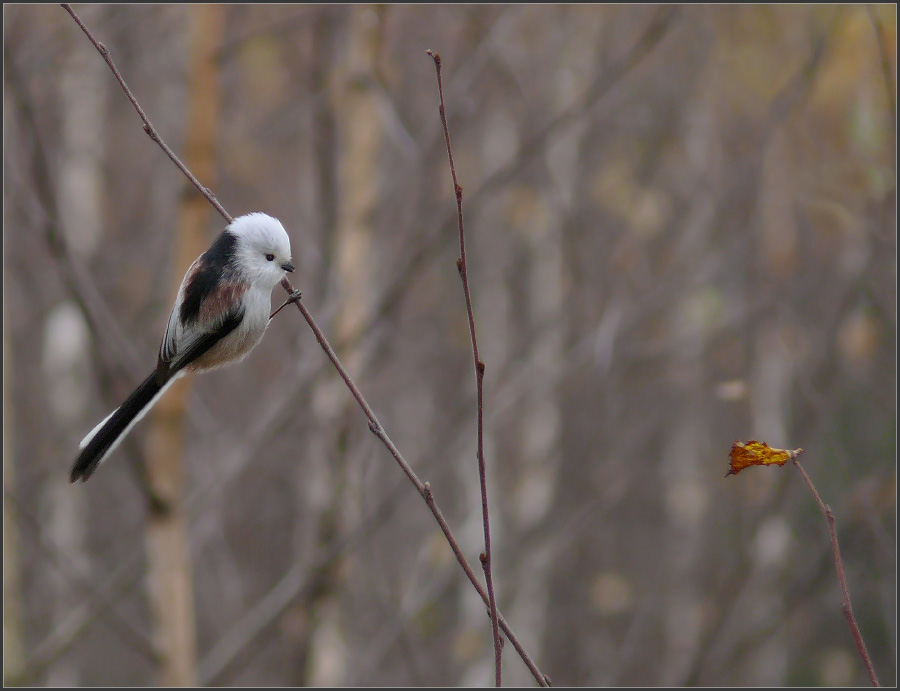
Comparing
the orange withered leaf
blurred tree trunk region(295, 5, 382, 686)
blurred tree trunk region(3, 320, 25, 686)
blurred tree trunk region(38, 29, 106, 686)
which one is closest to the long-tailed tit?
the orange withered leaf

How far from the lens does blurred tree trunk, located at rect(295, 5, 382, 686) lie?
349 cm

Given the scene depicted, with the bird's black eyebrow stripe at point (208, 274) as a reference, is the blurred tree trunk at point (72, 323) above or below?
above

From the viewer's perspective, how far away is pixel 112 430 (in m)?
1.90

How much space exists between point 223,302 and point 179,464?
1.23m

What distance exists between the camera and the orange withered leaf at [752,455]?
4.31 ft

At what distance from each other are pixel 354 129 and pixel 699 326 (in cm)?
277

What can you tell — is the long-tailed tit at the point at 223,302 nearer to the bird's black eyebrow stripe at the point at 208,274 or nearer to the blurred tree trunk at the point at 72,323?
the bird's black eyebrow stripe at the point at 208,274

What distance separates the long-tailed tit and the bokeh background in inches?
30.9

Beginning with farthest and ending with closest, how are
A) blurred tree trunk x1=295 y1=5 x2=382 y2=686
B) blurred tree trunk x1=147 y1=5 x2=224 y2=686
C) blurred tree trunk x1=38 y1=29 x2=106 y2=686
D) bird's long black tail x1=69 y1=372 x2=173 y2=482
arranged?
blurred tree trunk x1=38 y1=29 x2=106 y2=686
blurred tree trunk x1=295 y1=5 x2=382 y2=686
blurred tree trunk x1=147 y1=5 x2=224 y2=686
bird's long black tail x1=69 y1=372 x2=173 y2=482

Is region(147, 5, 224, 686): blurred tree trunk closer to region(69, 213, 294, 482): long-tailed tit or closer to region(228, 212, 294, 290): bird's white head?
region(69, 213, 294, 482): long-tailed tit

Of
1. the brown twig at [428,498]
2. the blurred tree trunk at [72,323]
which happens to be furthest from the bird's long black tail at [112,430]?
the blurred tree trunk at [72,323]

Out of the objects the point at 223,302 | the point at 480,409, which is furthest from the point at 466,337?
the point at 480,409

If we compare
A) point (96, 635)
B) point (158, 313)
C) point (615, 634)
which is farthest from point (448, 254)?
point (96, 635)

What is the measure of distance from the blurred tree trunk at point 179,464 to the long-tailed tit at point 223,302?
2.78 feet
